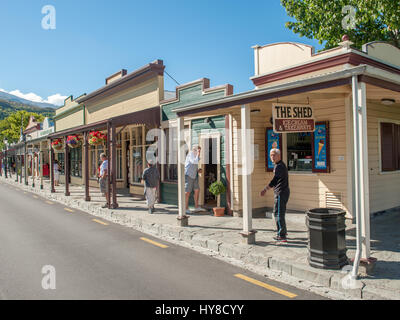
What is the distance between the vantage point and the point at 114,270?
5.54 m

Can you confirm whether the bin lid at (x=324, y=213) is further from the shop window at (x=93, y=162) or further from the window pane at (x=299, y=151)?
the shop window at (x=93, y=162)

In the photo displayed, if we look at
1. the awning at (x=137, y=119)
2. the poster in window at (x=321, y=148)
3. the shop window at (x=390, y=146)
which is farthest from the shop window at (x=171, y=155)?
the shop window at (x=390, y=146)

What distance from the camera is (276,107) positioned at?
6246 millimetres

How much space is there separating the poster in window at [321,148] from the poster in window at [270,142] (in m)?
1.11

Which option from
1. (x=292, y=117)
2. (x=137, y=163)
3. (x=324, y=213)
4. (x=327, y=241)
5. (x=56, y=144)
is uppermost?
(x=56, y=144)

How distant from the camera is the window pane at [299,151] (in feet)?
28.9

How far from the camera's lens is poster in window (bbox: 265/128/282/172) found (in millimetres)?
9375

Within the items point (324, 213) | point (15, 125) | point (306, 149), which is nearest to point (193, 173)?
point (306, 149)

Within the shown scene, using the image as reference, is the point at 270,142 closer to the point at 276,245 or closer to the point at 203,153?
the point at 203,153

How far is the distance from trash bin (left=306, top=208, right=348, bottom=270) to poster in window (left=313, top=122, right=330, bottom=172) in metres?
3.22

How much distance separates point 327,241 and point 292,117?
2.54 m

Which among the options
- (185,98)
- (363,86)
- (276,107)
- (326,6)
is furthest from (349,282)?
(326,6)

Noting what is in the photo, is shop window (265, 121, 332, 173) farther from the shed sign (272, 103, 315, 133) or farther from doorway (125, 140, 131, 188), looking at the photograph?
doorway (125, 140, 131, 188)

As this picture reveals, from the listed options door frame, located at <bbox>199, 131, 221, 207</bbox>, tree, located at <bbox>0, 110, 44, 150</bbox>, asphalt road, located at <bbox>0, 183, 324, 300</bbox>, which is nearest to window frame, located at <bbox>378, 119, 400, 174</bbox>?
door frame, located at <bbox>199, 131, 221, 207</bbox>
